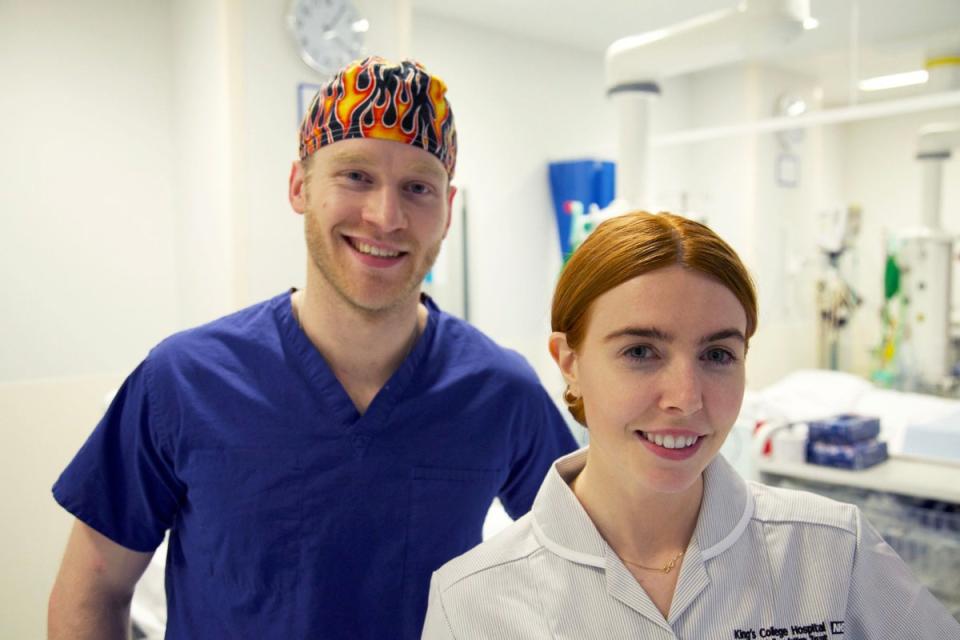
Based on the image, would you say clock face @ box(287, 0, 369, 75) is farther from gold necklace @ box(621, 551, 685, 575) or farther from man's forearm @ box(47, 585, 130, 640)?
gold necklace @ box(621, 551, 685, 575)

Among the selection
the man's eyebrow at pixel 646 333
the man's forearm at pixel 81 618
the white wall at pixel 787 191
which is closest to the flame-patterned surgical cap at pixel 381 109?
the man's eyebrow at pixel 646 333

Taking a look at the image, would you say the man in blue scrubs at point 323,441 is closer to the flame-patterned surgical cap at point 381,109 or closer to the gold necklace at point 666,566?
the flame-patterned surgical cap at point 381,109

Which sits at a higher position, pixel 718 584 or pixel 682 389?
pixel 682 389

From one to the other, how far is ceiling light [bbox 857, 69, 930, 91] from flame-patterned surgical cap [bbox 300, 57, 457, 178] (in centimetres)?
534

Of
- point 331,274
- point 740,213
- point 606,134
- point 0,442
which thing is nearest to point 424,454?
point 331,274

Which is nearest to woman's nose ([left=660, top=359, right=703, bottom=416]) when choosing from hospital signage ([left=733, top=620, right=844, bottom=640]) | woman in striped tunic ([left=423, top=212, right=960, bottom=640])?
woman in striped tunic ([left=423, top=212, right=960, bottom=640])

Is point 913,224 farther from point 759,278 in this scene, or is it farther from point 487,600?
point 487,600

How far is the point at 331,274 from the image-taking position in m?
1.25

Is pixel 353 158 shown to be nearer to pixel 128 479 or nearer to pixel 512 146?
pixel 128 479

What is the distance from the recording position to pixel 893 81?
5789 millimetres

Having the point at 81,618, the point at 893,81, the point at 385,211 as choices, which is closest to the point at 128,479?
the point at 81,618

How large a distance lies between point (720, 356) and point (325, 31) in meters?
2.52

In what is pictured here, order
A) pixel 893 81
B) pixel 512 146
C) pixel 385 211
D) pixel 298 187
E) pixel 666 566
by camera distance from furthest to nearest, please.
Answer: pixel 893 81 → pixel 512 146 → pixel 298 187 → pixel 385 211 → pixel 666 566

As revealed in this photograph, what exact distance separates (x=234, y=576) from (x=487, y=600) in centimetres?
45
